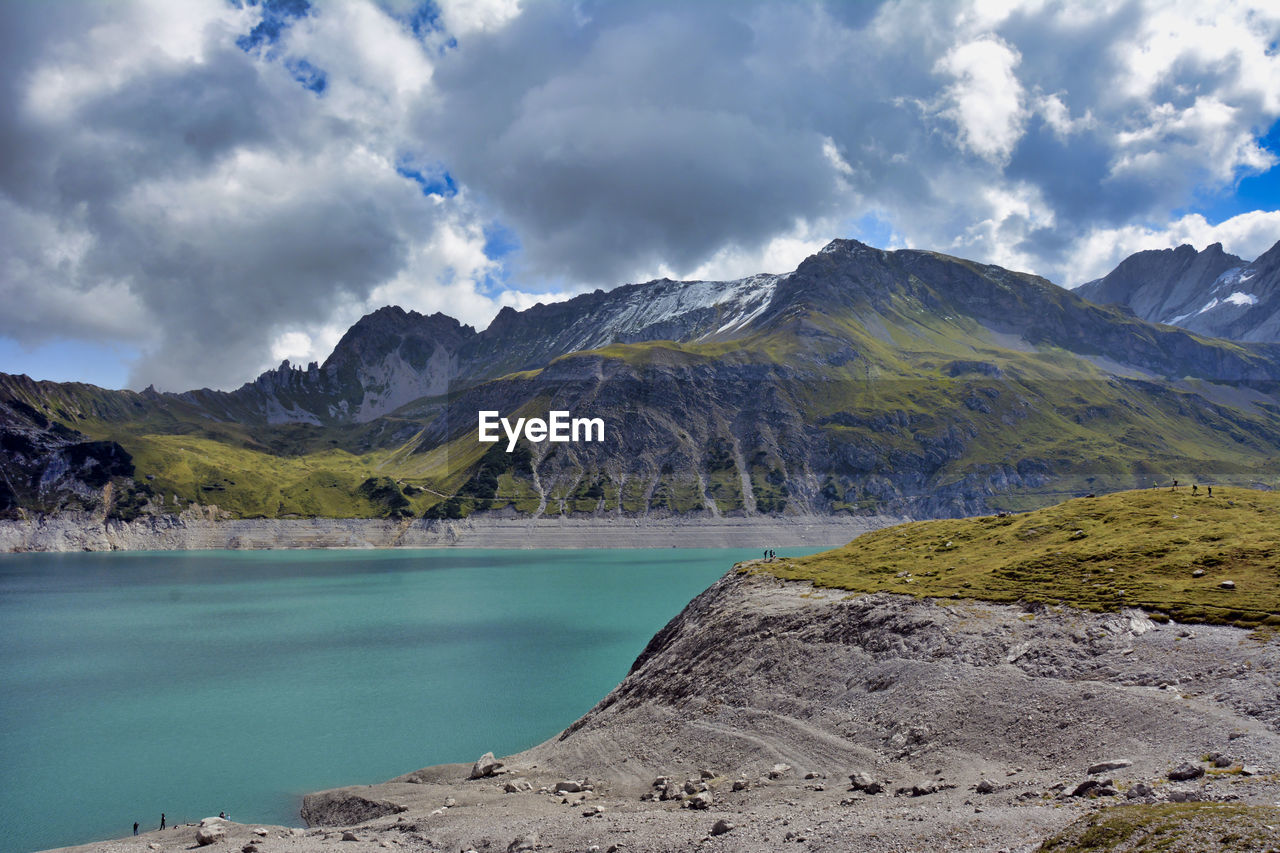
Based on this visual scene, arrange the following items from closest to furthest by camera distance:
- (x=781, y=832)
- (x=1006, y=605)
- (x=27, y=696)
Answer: (x=781, y=832)
(x=1006, y=605)
(x=27, y=696)

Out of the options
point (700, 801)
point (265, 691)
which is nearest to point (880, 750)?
point (700, 801)

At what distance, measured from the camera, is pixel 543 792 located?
1442 inches

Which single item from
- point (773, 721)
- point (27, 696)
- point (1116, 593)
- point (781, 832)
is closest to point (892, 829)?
point (781, 832)

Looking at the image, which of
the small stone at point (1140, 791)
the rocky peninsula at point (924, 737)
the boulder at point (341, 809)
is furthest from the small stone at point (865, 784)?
the boulder at point (341, 809)

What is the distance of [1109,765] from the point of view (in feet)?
86.2

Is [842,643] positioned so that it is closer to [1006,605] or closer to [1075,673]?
[1006,605]

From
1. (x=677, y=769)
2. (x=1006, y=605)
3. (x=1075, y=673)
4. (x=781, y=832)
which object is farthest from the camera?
(x=1006, y=605)

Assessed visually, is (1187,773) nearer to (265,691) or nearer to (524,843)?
(524,843)

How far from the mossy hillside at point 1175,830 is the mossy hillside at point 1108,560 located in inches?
695

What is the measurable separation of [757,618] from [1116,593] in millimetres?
19753

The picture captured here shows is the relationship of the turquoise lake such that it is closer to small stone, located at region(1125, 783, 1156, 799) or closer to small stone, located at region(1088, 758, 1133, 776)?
small stone, located at region(1088, 758, 1133, 776)

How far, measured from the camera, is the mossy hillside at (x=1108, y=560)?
118ft

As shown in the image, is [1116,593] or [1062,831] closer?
[1062,831]

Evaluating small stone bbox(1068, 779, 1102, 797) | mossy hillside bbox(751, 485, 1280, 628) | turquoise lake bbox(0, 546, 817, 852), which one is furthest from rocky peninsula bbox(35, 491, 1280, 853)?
turquoise lake bbox(0, 546, 817, 852)
